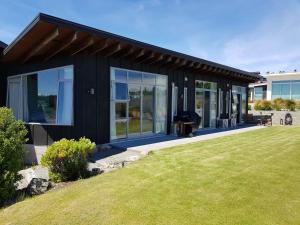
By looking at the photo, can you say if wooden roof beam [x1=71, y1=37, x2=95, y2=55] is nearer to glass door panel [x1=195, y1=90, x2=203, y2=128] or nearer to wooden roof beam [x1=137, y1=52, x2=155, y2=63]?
wooden roof beam [x1=137, y1=52, x2=155, y2=63]

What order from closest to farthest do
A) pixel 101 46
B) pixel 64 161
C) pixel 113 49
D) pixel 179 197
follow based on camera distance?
pixel 179 197
pixel 64 161
pixel 101 46
pixel 113 49

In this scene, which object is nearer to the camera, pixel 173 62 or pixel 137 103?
→ pixel 137 103

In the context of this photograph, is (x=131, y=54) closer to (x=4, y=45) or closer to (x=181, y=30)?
(x=4, y=45)

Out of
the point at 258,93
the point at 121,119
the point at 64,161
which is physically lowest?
the point at 64,161

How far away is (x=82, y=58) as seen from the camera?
7.75 m

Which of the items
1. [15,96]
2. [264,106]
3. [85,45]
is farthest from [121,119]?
[264,106]

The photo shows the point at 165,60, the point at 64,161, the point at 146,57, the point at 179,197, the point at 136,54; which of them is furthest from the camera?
the point at 165,60

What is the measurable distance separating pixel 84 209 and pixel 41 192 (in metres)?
1.80

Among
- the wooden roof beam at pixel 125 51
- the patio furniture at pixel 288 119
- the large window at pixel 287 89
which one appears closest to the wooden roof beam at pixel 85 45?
the wooden roof beam at pixel 125 51

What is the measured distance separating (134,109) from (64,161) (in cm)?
438

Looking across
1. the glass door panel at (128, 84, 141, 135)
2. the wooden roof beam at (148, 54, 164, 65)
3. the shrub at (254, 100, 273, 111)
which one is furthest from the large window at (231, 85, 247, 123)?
the glass door panel at (128, 84, 141, 135)

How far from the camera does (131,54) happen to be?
887cm

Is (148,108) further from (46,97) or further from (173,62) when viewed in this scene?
(46,97)

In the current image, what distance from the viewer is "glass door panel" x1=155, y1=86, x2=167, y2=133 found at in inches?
426
